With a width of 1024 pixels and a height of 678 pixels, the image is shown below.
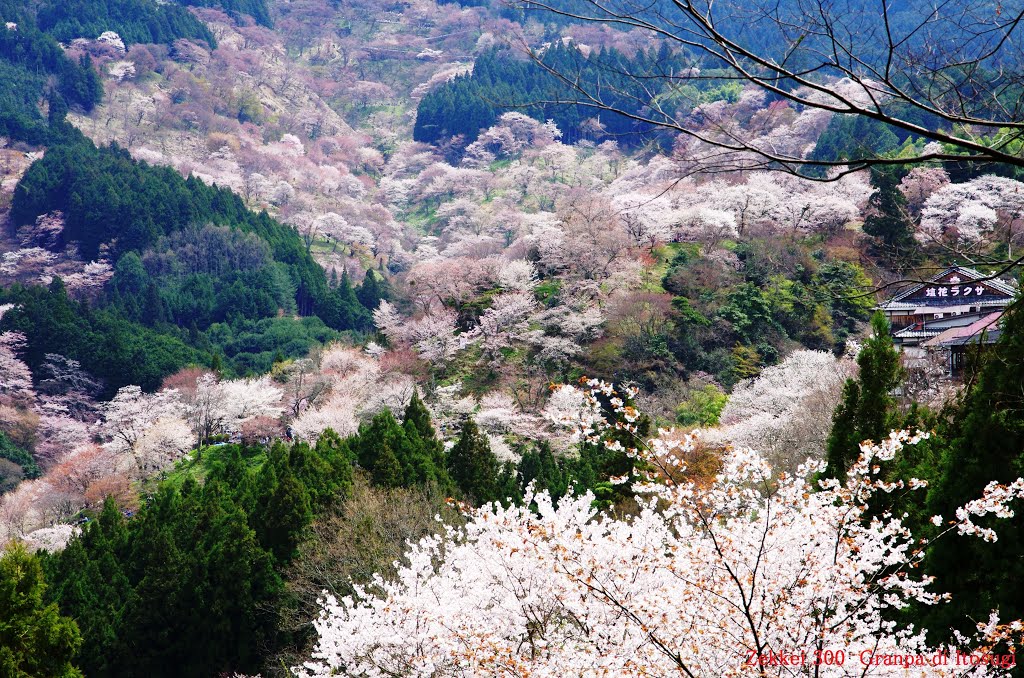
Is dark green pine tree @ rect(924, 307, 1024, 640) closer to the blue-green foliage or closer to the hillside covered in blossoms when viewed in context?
the hillside covered in blossoms

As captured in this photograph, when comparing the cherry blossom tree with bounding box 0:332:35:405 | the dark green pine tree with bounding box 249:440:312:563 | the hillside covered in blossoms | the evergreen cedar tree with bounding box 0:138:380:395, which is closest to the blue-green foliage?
the hillside covered in blossoms

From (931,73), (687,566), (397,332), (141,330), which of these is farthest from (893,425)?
(141,330)

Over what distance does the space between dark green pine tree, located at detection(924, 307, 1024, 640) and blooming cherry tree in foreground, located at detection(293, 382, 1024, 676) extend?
23.3 inches

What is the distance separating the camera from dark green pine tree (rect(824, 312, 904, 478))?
12.1 meters

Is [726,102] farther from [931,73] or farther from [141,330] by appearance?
[931,73]

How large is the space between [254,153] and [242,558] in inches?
2349

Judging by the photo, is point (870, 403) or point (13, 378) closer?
point (870, 403)

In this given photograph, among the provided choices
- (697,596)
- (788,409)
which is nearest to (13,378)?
(788,409)

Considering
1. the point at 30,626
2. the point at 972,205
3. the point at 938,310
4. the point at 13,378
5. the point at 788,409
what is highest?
the point at 972,205

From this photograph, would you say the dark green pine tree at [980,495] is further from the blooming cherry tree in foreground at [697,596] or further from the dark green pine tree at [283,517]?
the dark green pine tree at [283,517]

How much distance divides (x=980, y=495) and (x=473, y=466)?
580 inches

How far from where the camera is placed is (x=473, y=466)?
21.2 meters

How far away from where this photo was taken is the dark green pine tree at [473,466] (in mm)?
20703

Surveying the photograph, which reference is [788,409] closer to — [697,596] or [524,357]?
[524,357]
